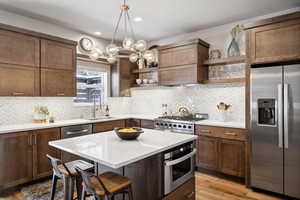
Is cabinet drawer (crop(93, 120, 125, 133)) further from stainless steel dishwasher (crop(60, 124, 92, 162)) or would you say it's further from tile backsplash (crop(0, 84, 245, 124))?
tile backsplash (crop(0, 84, 245, 124))

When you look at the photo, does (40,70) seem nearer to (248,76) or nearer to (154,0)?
(154,0)

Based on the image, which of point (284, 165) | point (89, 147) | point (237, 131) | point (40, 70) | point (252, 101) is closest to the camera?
point (89, 147)

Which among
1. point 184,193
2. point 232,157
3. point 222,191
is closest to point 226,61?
point 232,157

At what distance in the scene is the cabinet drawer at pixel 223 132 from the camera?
10.0 feet

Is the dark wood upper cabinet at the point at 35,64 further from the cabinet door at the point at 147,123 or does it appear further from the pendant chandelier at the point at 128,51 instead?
the cabinet door at the point at 147,123

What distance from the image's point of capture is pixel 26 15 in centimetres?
337

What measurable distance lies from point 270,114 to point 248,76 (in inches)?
25.3

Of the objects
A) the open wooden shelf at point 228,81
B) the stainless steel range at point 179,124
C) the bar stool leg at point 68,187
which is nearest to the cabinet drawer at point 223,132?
the stainless steel range at point 179,124

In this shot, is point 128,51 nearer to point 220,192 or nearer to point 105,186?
point 105,186

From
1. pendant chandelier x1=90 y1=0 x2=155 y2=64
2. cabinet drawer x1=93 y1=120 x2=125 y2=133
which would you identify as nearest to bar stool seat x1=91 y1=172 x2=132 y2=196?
pendant chandelier x1=90 y1=0 x2=155 y2=64

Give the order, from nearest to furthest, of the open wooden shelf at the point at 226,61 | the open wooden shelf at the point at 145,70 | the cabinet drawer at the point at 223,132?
the cabinet drawer at the point at 223,132, the open wooden shelf at the point at 226,61, the open wooden shelf at the point at 145,70

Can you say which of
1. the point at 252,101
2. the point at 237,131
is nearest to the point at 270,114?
the point at 252,101

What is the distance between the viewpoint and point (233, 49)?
11.9 feet

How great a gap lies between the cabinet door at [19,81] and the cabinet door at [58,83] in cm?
12
